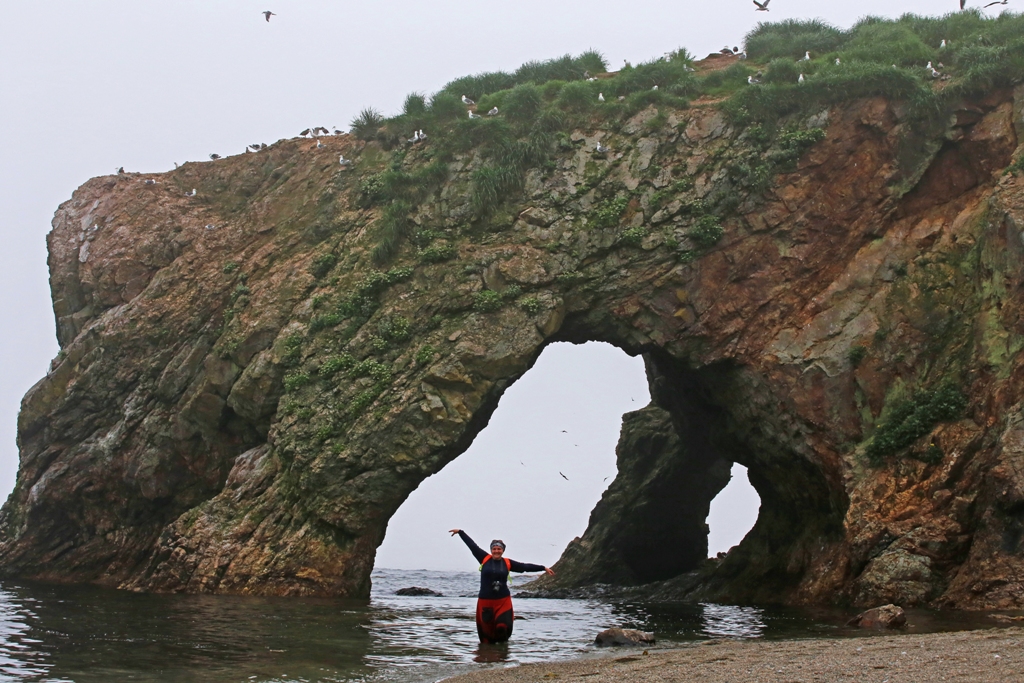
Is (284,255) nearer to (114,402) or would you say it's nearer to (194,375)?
(194,375)

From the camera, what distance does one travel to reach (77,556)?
2553 centimetres

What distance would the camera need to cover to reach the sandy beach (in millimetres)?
7652

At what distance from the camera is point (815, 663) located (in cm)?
866

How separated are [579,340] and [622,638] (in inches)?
513

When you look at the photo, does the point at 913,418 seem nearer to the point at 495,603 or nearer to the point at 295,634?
the point at 495,603

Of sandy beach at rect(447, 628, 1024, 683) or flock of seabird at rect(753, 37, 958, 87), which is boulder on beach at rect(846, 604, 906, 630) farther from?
flock of seabird at rect(753, 37, 958, 87)

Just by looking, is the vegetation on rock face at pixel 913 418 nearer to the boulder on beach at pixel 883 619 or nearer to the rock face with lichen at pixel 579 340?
the rock face with lichen at pixel 579 340

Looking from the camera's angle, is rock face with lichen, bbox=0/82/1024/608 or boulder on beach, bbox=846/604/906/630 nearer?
boulder on beach, bbox=846/604/906/630

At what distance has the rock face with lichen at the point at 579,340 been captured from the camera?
19.4 m

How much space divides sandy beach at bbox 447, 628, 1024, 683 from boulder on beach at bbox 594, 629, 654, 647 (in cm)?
89

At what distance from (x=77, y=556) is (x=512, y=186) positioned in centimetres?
1648

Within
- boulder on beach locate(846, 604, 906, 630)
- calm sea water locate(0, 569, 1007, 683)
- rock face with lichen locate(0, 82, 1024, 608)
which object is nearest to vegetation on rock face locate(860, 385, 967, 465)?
rock face with lichen locate(0, 82, 1024, 608)

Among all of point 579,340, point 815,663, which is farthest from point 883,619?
point 579,340

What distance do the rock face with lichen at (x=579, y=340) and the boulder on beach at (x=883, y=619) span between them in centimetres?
355
